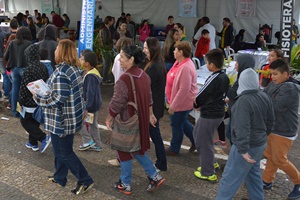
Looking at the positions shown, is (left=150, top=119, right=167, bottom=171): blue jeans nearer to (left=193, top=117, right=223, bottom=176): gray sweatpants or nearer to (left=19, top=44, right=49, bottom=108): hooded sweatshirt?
(left=193, top=117, right=223, bottom=176): gray sweatpants

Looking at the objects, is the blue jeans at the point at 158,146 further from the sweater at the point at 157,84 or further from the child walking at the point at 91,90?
the child walking at the point at 91,90

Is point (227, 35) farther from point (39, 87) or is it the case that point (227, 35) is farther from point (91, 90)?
point (39, 87)

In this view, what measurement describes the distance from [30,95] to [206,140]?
2.39 m

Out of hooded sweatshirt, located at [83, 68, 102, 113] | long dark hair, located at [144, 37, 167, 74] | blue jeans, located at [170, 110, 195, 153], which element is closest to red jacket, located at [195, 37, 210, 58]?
blue jeans, located at [170, 110, 195, 153]

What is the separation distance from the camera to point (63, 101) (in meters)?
3.43

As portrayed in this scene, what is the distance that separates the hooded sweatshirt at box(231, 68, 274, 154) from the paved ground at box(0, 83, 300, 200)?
3.50 ft

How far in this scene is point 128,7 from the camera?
1584 centimetres

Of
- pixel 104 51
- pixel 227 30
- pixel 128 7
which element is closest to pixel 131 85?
pixel 104 51

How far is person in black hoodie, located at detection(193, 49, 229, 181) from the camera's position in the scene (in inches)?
149

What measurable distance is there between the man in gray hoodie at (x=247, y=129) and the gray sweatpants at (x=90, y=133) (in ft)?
7.33

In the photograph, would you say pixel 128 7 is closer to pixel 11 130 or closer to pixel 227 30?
pixel 227 30

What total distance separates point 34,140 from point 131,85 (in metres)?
2.30

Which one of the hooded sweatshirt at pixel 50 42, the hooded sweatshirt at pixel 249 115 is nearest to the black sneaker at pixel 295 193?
the hooded sweatshirt at pixel 249 115

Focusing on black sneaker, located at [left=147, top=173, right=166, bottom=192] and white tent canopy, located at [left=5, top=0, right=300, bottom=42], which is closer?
black sneaker, located at [left=147, top=173, right=166, bottom=192]
